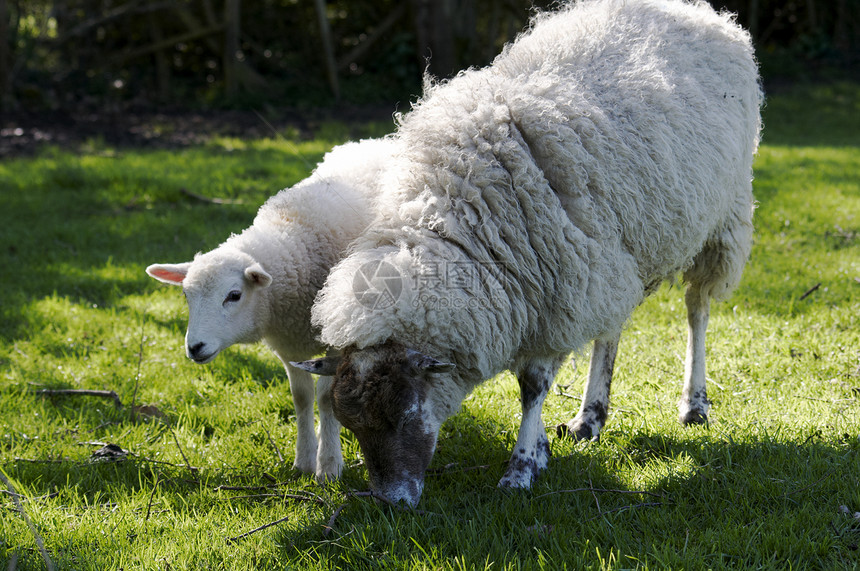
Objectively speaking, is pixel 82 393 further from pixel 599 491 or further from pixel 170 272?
pixel 599 491

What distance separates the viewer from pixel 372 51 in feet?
47.4

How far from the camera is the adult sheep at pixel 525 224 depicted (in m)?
2.73

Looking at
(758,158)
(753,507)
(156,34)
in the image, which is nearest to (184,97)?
(156,34)

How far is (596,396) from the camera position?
12.5 feet

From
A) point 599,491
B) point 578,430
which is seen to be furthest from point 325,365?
point 578,430

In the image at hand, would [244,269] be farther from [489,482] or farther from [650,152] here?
[650,152]

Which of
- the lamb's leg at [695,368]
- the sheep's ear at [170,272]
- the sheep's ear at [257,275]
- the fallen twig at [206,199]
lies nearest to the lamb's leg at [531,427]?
the lamb's leg at [695,368]

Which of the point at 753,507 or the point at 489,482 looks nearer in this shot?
the point at 753,507

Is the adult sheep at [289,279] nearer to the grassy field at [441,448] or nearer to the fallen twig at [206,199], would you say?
the grassy field at [441,448]

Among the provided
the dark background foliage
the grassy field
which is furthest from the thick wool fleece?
the dark background foliage

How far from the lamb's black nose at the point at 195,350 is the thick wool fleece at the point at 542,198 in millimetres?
564

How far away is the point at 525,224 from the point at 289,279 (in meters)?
1.12

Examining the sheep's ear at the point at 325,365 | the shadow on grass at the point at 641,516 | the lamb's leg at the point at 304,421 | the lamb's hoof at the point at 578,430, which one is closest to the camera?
the shadow on grass at the point at 641,516

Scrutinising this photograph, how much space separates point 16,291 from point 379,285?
163 inches
